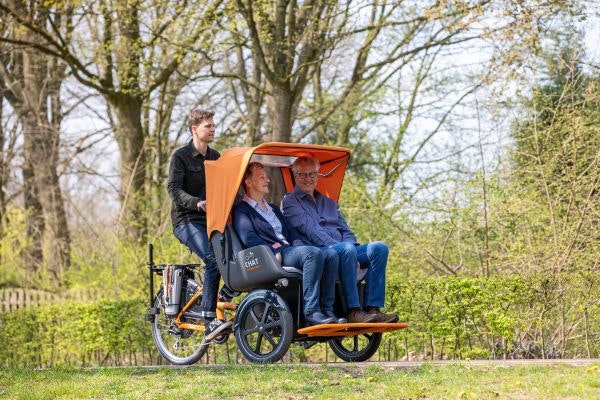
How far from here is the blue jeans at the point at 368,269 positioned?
832 centimetres

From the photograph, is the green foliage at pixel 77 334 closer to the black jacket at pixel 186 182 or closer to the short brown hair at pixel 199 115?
the black jacket at pixel 186 182

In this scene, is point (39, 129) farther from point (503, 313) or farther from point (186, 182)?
point (503, 313)

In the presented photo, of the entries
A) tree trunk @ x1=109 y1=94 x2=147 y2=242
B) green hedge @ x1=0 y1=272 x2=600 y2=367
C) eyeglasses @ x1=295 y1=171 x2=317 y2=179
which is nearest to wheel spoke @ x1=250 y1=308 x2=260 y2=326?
eyeglasses @ x1=295 y1=171 x2=317 y2=179

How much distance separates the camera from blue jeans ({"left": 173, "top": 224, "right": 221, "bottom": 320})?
29.2 ft

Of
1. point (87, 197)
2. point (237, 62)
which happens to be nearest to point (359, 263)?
point (237, 62)

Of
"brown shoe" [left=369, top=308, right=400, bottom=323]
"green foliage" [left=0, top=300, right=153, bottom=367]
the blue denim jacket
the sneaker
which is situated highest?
the blue denim jacket

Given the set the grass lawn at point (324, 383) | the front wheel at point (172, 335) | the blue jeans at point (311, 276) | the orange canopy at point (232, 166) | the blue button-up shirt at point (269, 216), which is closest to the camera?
the grass lawn at point (324, 383)

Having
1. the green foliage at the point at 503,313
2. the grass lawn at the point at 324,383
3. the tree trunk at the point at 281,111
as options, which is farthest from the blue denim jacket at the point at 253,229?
the tree trunk at the point at 281,111

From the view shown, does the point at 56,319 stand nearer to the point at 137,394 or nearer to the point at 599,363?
the point at 137,394

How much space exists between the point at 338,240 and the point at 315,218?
0.32 m

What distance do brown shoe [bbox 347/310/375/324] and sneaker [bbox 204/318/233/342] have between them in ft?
3.82

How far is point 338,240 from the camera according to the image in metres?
9.03

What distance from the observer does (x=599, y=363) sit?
303 inches

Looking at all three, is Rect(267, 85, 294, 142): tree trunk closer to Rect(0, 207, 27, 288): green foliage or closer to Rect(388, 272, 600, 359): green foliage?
Rect(388, 272, 600, 359): green foliage
